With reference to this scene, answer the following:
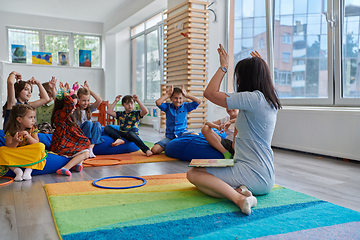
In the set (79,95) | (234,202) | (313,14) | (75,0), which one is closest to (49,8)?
(75,0)

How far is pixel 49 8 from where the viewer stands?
866 centimetres

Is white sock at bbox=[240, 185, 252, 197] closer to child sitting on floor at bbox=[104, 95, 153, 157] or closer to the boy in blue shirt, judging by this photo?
the boy in blue shirt

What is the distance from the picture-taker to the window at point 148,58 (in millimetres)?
8227

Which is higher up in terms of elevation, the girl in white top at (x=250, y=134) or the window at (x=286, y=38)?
the window at (x=286, y=38)

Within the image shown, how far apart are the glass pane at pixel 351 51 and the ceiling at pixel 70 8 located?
18.3ft

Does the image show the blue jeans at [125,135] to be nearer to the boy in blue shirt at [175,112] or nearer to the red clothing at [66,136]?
the boy in blue shirt at [175,112]

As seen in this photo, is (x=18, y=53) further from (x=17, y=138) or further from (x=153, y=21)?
(x=17, y=138)

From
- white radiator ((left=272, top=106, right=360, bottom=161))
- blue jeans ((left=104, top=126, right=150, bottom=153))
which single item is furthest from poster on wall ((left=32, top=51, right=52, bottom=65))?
white radiator ((left=272, top=106, right=360, bottom=161))

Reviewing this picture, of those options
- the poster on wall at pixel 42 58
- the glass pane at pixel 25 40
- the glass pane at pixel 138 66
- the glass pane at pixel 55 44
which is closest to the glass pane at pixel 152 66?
the glass pane at pixel 138 66

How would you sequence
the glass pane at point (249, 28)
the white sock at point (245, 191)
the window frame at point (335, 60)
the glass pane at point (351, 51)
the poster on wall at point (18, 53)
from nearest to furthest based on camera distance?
the white sock at point (245, 191), the glass pane at point (351, 51), the window frame at point (335, 60), the glass pane at point (249, 28), the poster on wall at point (18, 53)

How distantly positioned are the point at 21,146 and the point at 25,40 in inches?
315

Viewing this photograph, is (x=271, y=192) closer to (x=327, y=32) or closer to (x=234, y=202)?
(x=234, y=202)

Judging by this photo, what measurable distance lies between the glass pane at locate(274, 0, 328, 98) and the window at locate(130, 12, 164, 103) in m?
3.89

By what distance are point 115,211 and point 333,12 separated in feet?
11.8
